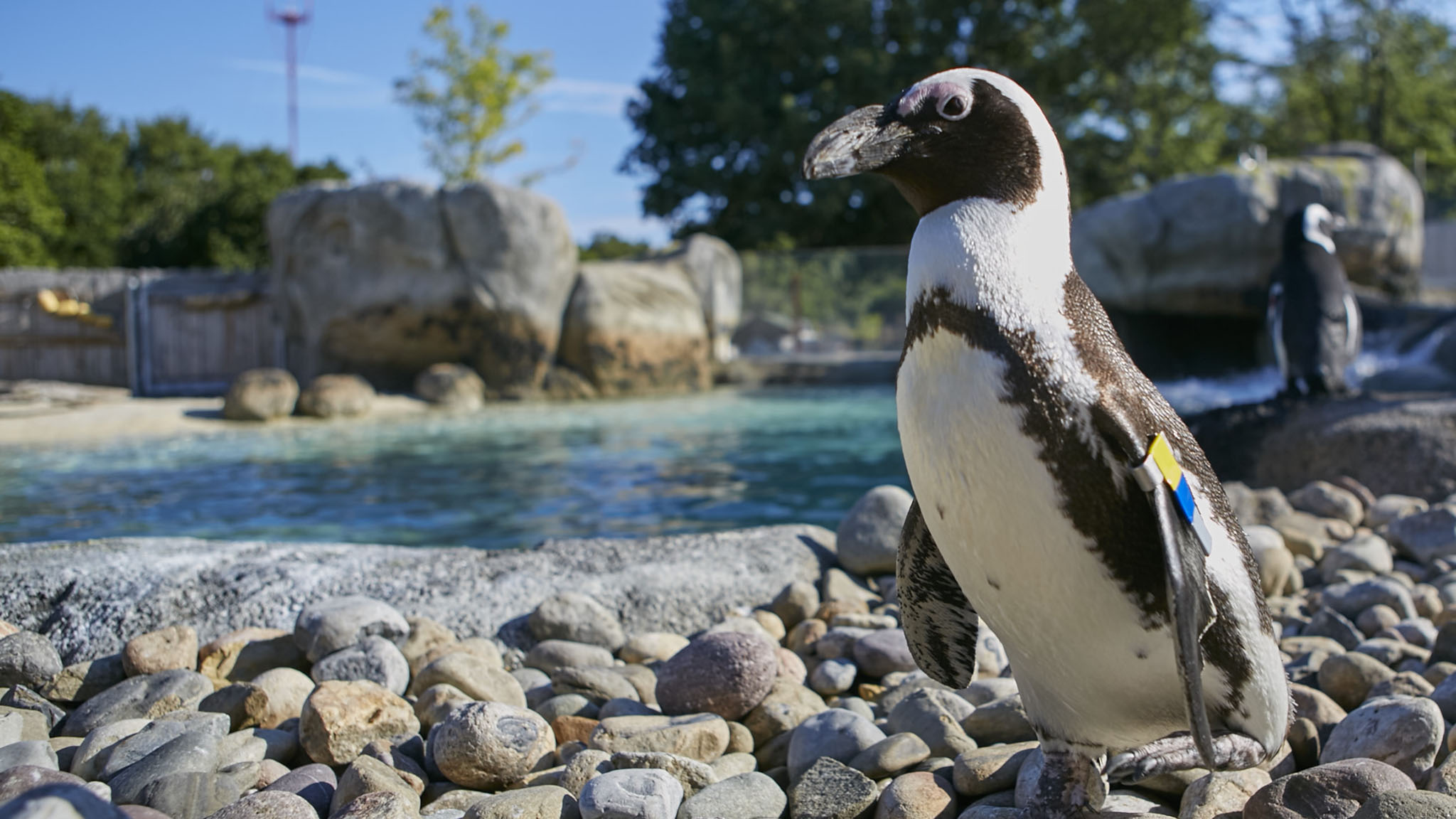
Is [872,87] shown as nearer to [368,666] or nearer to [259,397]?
[259,397]

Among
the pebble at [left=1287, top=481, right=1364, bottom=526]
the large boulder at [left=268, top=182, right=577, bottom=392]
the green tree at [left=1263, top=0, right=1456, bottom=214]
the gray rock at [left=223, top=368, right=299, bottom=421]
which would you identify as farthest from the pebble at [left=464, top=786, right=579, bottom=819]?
the green tree at [left=1263, top=0, right=1456, bottom=214]

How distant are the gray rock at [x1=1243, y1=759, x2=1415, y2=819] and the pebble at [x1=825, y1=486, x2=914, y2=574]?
208 cm

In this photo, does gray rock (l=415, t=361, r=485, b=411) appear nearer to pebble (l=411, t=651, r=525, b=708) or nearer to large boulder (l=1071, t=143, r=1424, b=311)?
large boulder (l=1071, t=143, r=1424, b=311)

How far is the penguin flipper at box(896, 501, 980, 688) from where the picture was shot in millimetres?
1973

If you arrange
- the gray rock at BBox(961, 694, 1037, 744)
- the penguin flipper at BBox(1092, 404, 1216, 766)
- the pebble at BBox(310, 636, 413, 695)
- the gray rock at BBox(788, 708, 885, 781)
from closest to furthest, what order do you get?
1. the penguin flipper at BBox(1092, 404, 1216, 766)
2. the gray rock at BBox(788, 708, 885, 781)
3. the gray rock at BBox(961, 694, 1037, 744)
4. the pebble at BBox(310, 636, 413, 695)

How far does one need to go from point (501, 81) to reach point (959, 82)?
25685mm

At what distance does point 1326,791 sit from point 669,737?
129 cm

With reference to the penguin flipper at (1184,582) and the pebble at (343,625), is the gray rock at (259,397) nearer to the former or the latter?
the pebble at (343,625)

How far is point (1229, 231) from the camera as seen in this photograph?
11.2 metres

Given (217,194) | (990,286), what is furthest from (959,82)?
(217,194)

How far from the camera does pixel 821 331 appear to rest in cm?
1528

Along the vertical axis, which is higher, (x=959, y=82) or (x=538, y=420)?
(x=959, y=82)

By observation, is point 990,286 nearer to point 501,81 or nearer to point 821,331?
point 821,331

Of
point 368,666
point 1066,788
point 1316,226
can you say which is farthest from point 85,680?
A: point 1316,226
